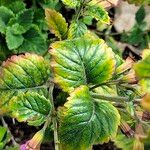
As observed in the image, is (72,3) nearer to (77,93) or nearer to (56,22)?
(56,22)

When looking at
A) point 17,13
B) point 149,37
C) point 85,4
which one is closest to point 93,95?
point 85,4

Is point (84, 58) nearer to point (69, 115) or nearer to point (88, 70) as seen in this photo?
point (88, 70)

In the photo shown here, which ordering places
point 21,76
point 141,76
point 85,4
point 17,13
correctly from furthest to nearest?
point 17,13 → point 85,4 → point 21,76 → point 141,76

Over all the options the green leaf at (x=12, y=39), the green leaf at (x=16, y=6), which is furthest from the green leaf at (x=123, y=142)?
the green leaf at (x=16, y=6)

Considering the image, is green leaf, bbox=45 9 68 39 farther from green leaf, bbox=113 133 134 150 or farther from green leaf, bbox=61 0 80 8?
green leaf, bbox=113 133 134 150

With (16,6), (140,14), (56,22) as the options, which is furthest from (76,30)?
(140,14)

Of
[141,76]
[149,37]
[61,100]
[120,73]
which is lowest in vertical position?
[149,37]
